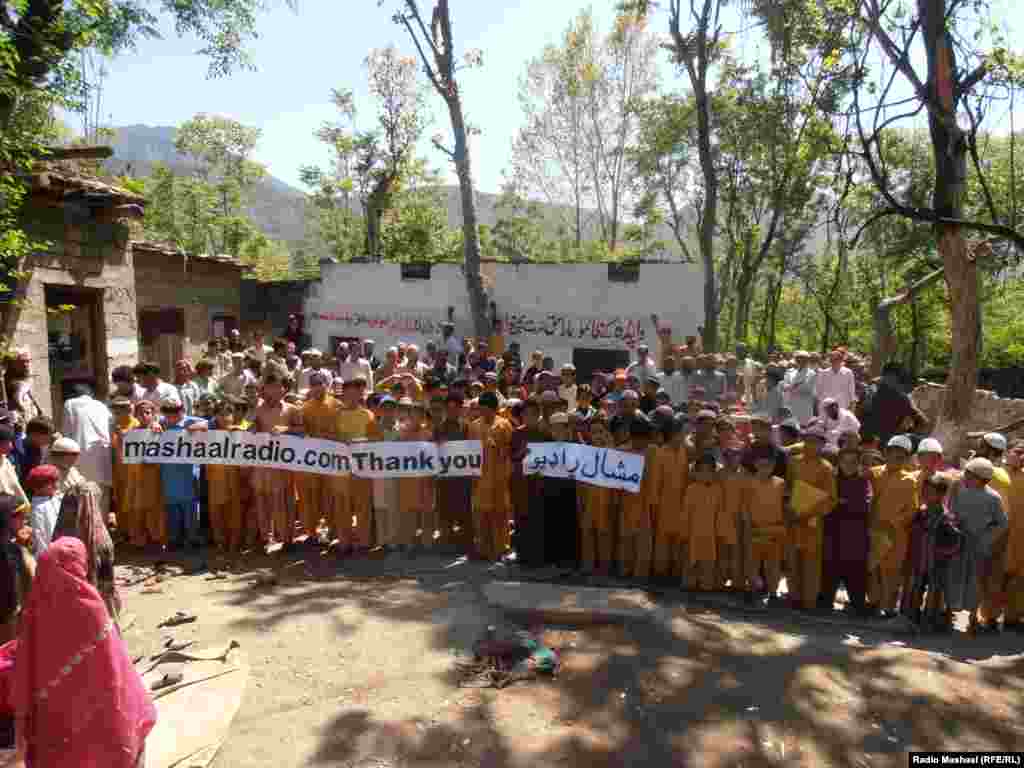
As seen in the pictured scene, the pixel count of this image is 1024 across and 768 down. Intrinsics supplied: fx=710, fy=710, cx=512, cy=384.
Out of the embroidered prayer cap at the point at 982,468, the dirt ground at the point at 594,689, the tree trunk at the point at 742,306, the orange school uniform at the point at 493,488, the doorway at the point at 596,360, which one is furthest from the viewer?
the tree trunk at the point at 742,306

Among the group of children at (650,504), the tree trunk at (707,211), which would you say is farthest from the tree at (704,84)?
the group of children at (650,504)

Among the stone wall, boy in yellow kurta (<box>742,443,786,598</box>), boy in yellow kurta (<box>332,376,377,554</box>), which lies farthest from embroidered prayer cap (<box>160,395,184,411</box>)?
the stone wall

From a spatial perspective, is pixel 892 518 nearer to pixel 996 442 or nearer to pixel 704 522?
pixel 996 442

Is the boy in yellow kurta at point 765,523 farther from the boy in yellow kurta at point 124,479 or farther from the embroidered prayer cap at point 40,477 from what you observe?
the boy in yellow kurta at point 124,479

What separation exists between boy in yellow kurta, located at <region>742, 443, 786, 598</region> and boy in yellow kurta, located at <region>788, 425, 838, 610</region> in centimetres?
11

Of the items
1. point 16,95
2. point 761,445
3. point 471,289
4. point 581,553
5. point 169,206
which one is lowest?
point 581,553

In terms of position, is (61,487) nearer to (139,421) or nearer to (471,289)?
(139,421)

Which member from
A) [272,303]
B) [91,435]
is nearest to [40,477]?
[91,435]

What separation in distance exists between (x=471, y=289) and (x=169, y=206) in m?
28.4

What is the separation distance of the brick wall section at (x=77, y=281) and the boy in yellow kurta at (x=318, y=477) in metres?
3.92

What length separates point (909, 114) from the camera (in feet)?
17.7

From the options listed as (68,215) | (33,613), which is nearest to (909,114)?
(33,613)

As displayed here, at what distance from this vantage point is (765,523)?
19.8ft

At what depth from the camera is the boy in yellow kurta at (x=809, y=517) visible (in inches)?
231
